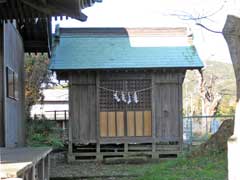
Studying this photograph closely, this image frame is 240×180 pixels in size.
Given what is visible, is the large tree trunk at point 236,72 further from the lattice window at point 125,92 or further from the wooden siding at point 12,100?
the lattice window at point 125,92

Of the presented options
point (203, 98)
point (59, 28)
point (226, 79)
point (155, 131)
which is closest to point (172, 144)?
point (155, 131)

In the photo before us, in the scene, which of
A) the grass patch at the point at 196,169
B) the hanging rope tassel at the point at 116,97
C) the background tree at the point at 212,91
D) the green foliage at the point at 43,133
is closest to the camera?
the grass patch at the point at 196,169

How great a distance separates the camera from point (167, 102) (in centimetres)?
1642

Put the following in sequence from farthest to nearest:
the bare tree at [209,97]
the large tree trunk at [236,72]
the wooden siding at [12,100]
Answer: the bare tree at [209,97] → the wooden siding at [12,100] → the large tree trunk at [236,72]

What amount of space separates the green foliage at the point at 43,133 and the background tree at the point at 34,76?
68cm

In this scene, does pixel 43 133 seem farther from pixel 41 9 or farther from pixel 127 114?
pixel 41 9

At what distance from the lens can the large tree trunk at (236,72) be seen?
4.48 metres

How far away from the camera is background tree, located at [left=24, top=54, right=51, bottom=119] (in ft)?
76.4

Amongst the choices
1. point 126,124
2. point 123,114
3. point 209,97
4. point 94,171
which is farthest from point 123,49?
point 209,97

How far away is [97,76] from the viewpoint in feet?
53.5

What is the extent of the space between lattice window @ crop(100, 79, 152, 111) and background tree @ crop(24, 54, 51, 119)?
757 cm

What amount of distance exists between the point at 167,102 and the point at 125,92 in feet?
4.78

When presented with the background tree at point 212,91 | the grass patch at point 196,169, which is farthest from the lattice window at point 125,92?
the background tree at point 212,91

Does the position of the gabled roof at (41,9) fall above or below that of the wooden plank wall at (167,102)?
above
